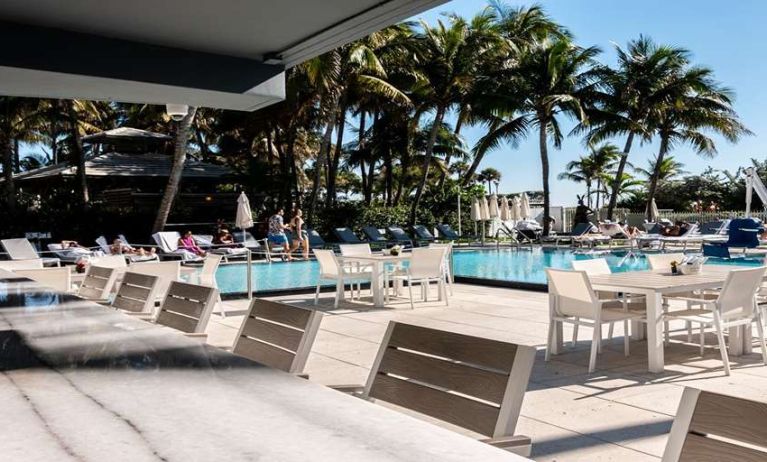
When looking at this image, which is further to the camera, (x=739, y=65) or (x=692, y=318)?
(x=739, y=65)

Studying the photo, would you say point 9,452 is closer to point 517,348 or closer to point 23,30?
point 517,348

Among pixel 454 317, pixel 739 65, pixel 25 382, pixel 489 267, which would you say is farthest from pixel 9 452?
pixel 739 65

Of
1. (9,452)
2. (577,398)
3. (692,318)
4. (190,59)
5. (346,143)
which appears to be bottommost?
(577,398)

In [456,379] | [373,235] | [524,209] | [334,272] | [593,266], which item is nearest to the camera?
[456,379]

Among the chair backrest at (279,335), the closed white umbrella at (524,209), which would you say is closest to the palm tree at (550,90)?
the closed white umbrella at (524,209)

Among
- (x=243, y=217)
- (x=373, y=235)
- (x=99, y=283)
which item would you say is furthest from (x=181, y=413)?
(x=373, y=235)

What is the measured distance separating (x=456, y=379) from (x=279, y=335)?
0.88m

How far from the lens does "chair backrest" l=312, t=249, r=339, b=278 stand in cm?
907

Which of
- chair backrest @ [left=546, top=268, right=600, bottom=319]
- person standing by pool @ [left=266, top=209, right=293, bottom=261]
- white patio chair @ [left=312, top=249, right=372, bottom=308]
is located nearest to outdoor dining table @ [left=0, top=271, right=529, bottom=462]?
chair backrest @ [left=546, top=268, right=600, bottom=319]

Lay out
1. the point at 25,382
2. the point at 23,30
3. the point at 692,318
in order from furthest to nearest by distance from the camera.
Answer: the point at 692,318 < the point at 23,30 < the point at 25,382

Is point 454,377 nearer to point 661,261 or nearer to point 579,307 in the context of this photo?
point 579,307

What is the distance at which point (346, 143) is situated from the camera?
3475 centimetres

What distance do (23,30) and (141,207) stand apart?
19320mm

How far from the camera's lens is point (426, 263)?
8.79m
